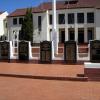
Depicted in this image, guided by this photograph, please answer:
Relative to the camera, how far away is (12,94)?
13039 mm

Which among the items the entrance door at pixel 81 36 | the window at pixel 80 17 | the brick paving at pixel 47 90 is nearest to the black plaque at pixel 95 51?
→ the brick paving at pixel 47 90

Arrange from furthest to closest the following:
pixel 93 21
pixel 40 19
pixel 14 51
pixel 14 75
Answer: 1. pixel 40 19
2. pixel 93 21
3. pixel 14 51
4. pixel 14 75

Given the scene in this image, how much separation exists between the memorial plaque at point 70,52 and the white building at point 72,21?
33838 millimetres

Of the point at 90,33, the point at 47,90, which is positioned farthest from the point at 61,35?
the point at 47,90

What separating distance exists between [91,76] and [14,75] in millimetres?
4083

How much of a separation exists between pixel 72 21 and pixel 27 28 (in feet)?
25.1

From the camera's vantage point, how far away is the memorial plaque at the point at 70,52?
24.2m

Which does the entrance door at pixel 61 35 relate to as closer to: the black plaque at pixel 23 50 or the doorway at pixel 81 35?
Result: the doorway at pixel 81 35

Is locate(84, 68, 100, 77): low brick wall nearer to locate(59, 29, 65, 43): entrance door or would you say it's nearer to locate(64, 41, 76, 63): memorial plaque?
locate(64, 41, 76, 63): memorial plaque

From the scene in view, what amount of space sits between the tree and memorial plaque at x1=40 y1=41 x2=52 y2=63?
120ft

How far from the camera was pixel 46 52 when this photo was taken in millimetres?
24984

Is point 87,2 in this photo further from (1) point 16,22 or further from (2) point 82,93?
(2) point 82,93

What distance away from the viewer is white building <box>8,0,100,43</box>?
59.2m

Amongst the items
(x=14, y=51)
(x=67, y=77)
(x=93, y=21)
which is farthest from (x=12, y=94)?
(x=93, y=21)
